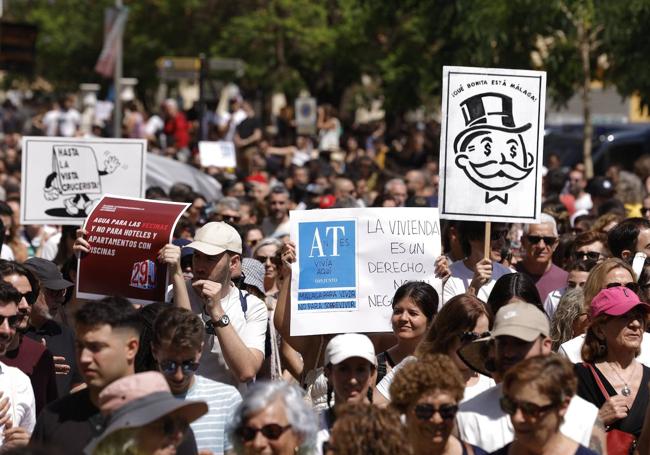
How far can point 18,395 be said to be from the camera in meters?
6.41

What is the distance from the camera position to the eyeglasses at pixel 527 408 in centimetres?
530

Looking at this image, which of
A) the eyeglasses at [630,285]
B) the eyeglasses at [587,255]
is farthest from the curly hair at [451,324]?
the eyeglasses at [587,255]

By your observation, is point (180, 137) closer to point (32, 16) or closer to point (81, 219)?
point (81, 219)

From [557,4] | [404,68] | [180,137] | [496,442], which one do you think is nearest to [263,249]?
[496,442]

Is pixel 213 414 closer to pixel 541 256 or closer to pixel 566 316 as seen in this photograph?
pixel 566 316

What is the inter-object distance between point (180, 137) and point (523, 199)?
15.8m

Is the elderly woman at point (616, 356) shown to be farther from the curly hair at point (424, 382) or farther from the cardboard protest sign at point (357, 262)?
the cardboard protest sign at point (357, 262)

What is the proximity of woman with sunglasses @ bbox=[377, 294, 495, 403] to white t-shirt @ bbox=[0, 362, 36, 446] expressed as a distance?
59.6 inches

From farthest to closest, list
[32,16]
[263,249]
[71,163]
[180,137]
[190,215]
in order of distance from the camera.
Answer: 1. [32,16]
2. [180,137]
3. [190,215]
4. [71,163]
5. [263,249]

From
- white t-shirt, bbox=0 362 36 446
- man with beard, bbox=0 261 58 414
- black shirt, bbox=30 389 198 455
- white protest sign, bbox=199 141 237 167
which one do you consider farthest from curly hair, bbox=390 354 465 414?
white protest sign, bbox=199 141 237 167

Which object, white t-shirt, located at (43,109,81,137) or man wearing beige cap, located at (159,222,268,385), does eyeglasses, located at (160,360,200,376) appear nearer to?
man wearing beige cap, located at (159,222,268,385)

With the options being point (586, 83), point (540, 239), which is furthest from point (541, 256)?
point (586, 83)

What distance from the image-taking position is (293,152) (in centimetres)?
2256

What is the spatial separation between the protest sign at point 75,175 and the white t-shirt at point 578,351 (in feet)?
14.9
